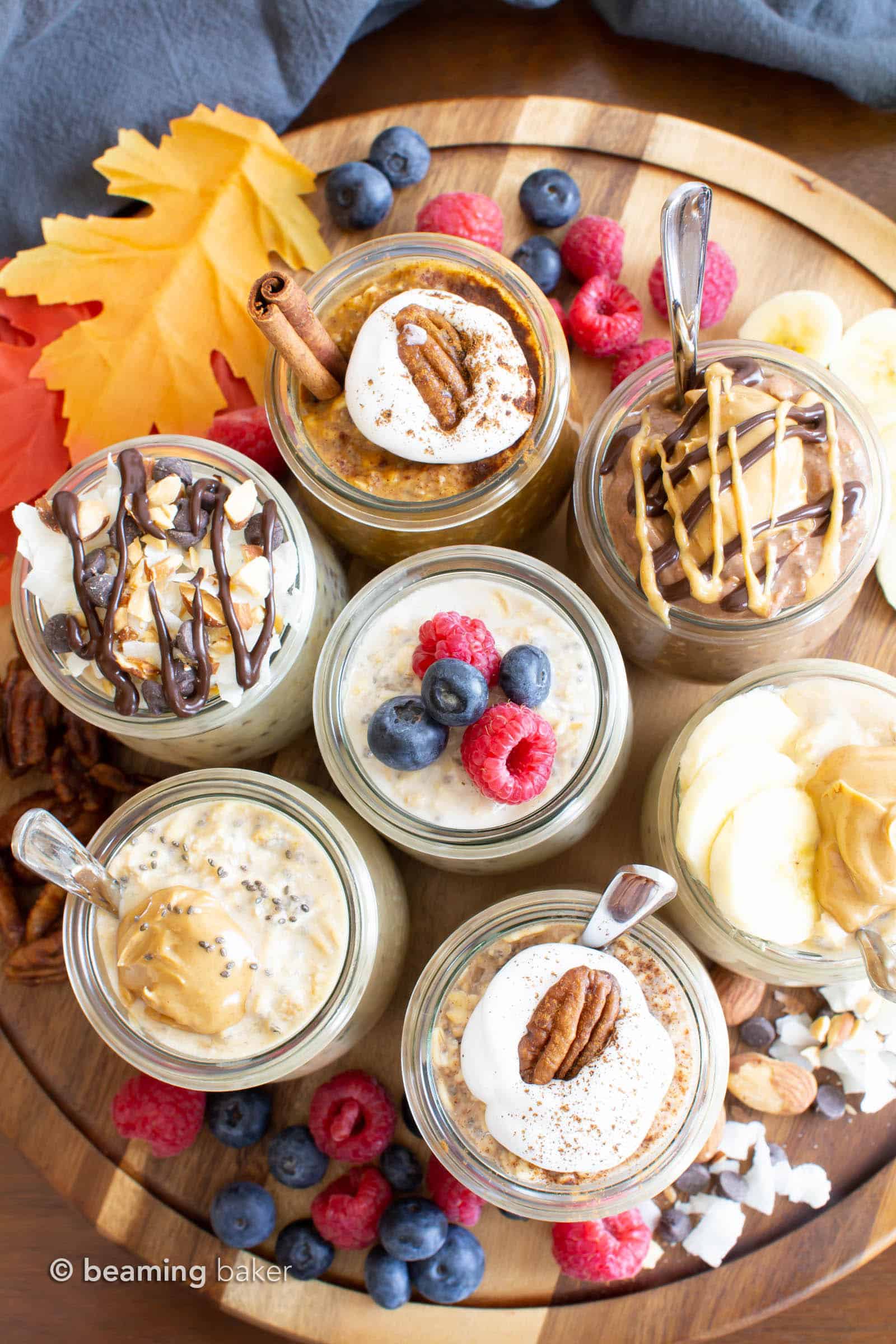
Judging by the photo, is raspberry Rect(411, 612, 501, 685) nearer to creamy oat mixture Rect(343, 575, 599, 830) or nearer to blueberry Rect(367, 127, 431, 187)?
creamy oat mixture Rect(343, 575, 599, 830)

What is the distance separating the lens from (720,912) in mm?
1299

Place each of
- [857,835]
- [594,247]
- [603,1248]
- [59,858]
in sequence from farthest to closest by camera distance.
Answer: [594,247], [603,1248], [59,858], [857,835]

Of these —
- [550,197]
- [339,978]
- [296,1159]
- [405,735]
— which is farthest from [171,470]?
[296,1159]

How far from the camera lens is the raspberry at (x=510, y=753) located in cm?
120

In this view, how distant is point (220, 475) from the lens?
146 cm

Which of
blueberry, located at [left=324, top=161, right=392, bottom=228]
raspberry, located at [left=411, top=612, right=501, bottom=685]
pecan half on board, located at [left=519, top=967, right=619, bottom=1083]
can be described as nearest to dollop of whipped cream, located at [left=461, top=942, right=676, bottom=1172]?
pecan half on board, located at [left=519, top=967, right=619, bottom=1083]

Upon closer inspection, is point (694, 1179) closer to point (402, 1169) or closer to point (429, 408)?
point (402, 1169)

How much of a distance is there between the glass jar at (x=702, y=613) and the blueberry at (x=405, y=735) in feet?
1.09

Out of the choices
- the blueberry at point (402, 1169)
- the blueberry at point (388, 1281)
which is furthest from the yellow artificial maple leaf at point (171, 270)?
the blueberry at point (388, 1281)

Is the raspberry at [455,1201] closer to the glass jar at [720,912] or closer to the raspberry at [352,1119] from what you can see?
the raspberry at [352,1119]

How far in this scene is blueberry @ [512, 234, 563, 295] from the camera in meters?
1.69

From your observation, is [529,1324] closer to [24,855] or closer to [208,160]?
[24,855]

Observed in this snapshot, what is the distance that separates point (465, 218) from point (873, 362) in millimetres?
693

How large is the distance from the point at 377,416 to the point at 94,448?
613mm
